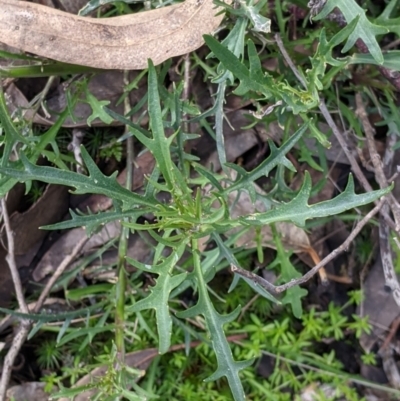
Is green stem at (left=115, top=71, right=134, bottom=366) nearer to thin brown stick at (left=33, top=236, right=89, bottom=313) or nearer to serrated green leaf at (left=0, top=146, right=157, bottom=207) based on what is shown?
thin brown stick at (left=33, top=236, right=89, bottom=313)

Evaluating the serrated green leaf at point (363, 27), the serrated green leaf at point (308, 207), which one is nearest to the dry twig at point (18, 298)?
the serrated green leaf at point (308, 207)

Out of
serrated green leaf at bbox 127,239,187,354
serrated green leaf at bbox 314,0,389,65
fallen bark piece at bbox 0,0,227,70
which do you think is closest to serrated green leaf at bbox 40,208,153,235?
serrated green leaf at bbox 127,239,187,354

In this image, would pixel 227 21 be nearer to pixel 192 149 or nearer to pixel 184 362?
pixel 192 149

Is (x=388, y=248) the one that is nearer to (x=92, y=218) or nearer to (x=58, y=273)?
(x=92, y=218)

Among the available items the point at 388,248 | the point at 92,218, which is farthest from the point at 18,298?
the point at 388,248

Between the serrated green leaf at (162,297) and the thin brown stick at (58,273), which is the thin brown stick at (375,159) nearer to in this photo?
the serrated green leaf at (162,297)
